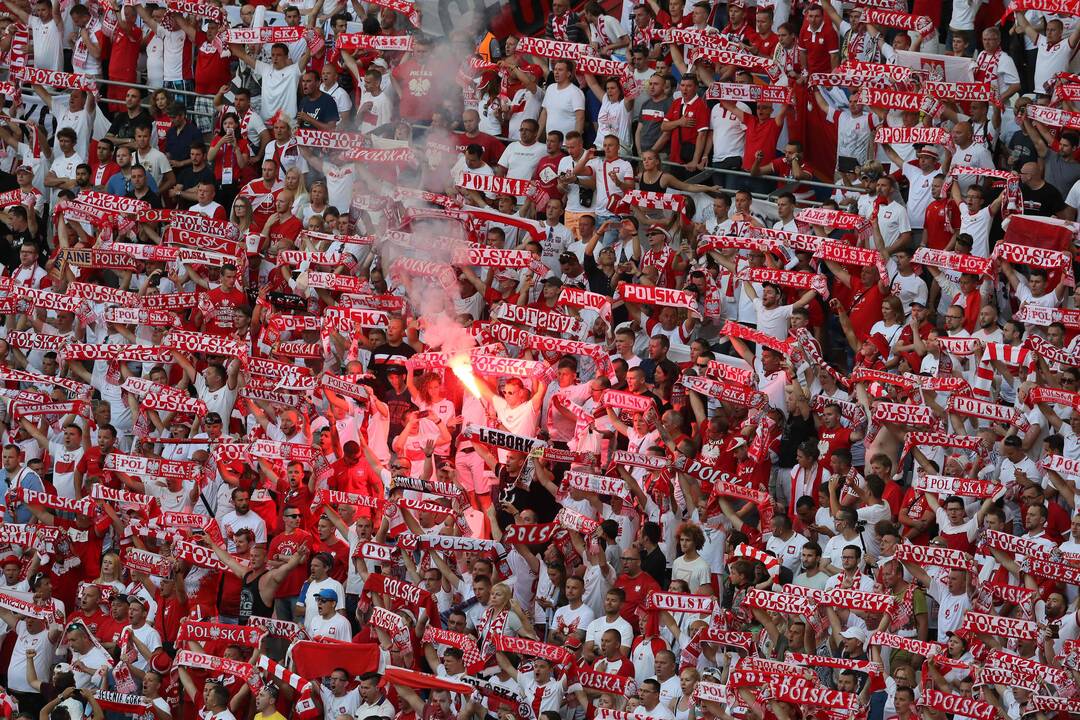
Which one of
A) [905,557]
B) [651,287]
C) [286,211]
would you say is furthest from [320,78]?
[905,557]

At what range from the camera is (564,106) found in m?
24.0

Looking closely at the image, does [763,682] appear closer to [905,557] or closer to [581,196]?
[905,557]

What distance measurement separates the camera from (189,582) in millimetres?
21312

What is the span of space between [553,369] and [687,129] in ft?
10.4

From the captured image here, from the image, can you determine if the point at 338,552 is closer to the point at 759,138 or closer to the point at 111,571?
the point at 111,571

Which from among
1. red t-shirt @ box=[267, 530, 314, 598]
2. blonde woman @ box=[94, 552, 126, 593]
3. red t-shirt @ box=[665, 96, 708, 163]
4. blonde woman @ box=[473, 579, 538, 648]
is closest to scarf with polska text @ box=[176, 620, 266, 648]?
red t-shirt @ box=[267, 530, 314, 598]

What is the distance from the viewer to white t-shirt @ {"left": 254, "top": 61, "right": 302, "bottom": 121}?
2509 centimetres

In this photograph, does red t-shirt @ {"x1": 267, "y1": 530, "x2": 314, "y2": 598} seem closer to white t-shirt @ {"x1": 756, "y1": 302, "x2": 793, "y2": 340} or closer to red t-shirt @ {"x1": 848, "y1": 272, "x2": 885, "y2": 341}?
white t-shirt @ {"x1": 756, "y1": 302, "x2": 793, "y2": 340}

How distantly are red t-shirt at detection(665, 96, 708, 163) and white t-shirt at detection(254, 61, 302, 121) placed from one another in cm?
384

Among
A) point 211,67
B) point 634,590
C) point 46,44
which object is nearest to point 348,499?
point 634,590

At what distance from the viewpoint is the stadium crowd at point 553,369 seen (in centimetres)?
1962

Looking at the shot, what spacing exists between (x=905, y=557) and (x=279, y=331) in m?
6.31

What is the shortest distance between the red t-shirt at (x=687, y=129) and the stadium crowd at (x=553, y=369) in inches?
1.5

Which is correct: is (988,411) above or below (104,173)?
below
